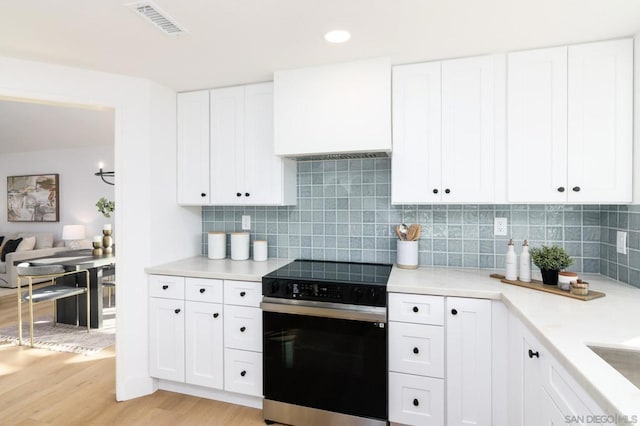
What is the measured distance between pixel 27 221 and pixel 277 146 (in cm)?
689

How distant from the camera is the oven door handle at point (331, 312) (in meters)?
1.89

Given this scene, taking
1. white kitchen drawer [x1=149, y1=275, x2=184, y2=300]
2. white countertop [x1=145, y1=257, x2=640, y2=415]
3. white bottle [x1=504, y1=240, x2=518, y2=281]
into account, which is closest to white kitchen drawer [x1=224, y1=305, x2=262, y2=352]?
white countertop [x1=145, y1=257, x2=640, y2=415]

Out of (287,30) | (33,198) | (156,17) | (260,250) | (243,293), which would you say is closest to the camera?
(156,17)

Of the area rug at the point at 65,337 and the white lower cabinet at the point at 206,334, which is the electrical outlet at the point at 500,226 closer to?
the white lower cabinet at the point at 206,334

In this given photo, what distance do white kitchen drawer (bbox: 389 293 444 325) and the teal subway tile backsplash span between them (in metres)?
0.61

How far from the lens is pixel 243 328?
2215mm

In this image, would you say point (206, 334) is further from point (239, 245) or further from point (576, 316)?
point (576, 316)

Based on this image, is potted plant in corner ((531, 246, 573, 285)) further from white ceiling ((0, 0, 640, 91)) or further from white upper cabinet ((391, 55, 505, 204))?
white ceiling ((0, 0, 640, 91))

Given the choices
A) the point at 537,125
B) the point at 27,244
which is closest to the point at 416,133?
the point at 537,125

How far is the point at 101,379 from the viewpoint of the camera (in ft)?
8.83

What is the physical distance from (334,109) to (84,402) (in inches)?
105

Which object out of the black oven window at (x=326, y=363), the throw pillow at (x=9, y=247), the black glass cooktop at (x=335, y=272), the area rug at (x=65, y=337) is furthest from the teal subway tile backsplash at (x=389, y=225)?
the throw pillow at (x=9, y=247)

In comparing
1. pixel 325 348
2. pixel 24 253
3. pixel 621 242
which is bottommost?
pixel 325 348

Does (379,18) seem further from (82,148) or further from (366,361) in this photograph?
(82,148)
